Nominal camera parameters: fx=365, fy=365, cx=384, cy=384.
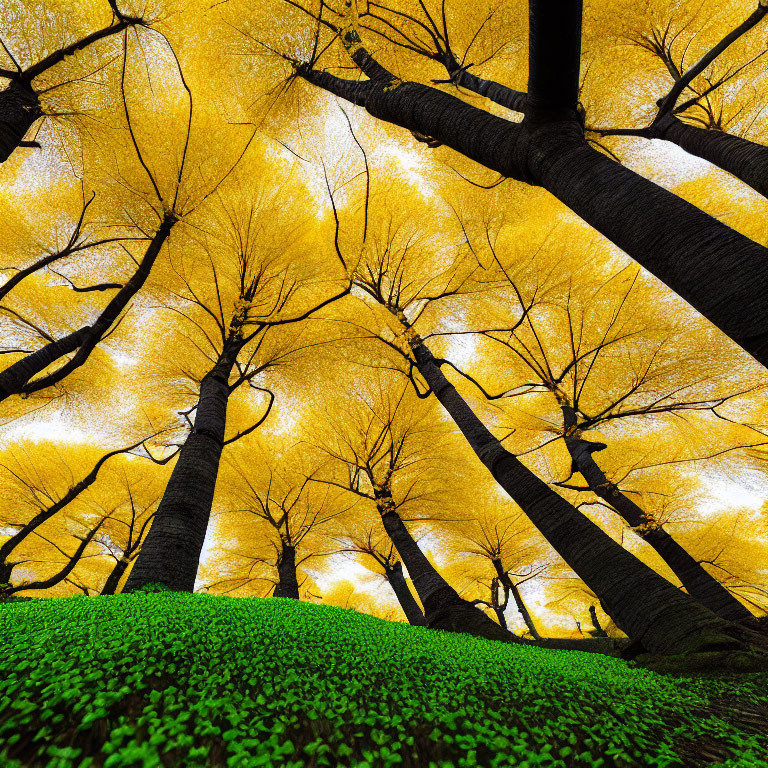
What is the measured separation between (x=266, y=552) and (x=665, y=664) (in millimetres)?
11820

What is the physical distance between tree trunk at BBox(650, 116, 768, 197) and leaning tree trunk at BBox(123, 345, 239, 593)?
761 centimetres

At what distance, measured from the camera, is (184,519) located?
3.75m

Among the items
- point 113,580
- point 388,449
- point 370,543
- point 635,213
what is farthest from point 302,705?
point 370,543

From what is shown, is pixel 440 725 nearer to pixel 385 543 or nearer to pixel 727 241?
pixel 727 241

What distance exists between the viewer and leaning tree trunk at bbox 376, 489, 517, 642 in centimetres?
473

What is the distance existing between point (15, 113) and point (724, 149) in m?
8.63

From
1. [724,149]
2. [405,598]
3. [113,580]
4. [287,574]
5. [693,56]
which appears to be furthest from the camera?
[287,574]

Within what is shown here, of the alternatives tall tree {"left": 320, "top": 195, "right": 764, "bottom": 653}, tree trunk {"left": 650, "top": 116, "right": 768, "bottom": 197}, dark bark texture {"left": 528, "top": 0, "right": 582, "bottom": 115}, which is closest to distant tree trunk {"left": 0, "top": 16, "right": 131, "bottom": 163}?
dark bark texture {"left": 528, "top": 0, "right": 582, "bottom": 115}

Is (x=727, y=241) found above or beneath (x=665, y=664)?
above

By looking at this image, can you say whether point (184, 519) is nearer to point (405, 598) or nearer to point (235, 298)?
point (235, 298)

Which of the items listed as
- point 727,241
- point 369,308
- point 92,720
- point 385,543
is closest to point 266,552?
point 385,543

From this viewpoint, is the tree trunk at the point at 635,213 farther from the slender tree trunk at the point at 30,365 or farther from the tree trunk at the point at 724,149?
the slender tree trunk at the point at 30,365

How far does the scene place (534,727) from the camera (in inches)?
60.3

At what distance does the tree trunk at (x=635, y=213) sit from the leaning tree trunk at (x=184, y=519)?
4.09m
